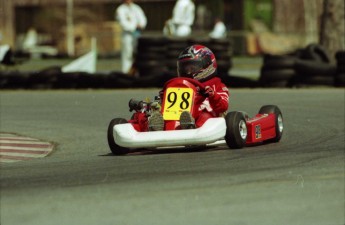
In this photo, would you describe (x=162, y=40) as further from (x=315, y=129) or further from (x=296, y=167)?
(x=296, y=167)

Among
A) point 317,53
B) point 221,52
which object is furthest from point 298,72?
point 221,52

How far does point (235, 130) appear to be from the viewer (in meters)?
9.01

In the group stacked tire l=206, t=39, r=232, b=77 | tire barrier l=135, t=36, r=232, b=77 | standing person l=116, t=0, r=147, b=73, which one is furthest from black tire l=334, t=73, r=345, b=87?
standing person l=116, t=0, r=147, b=73

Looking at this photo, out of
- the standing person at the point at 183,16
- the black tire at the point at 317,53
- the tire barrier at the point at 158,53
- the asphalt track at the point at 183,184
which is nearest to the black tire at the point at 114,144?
→ the asphalt track at the point at 183,184

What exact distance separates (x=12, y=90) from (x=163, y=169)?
1113cm

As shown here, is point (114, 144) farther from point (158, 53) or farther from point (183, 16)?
point (183, 16)

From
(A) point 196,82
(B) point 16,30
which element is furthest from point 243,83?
(B) point 16,30

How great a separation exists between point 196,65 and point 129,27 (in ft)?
37.6

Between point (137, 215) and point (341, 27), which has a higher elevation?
point (137, 215)

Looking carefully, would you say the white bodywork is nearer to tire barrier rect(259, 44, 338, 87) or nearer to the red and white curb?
the red and white curb

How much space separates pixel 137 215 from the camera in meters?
6.01

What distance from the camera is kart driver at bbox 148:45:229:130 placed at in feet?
30.0

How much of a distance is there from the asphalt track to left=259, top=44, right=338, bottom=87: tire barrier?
563 cm

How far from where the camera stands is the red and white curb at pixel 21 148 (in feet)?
32.0
